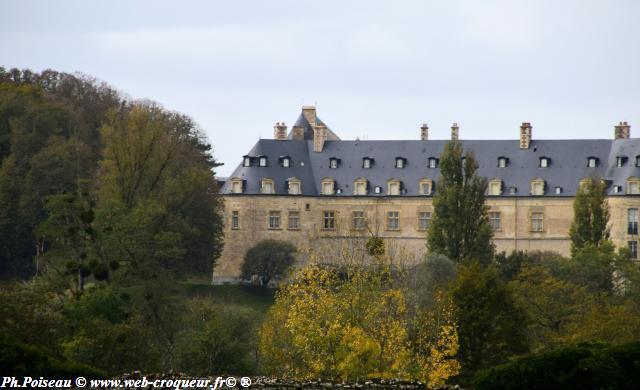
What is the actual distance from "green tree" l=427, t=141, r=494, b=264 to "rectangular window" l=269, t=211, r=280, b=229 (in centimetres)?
1278

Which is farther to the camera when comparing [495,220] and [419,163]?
[419,163]

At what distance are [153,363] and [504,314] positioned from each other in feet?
35.1

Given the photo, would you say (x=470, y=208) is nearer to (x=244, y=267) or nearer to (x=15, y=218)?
(x=244, y=267)

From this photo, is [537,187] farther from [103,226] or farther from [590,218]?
[103,226]

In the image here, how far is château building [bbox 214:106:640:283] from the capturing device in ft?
310

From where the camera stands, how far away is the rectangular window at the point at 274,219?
96438 mm

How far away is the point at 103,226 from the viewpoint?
69.2 metres

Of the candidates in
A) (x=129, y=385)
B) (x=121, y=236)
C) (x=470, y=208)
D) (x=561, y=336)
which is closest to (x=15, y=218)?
(x=121, y=236)

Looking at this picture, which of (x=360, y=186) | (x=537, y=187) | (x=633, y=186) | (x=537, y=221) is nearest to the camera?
(x=633, y=186)

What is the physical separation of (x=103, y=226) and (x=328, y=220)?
2852cm

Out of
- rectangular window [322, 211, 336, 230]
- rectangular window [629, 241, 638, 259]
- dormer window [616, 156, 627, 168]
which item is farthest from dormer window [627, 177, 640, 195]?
rectangular window [322, 211, 336, 230]

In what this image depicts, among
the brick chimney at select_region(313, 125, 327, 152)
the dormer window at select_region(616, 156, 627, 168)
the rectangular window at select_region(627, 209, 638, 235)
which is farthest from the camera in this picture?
the brick chimney at select_region(313, 125, 327, 152)

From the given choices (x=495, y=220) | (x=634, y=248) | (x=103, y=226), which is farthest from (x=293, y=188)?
(x=103, y=226)

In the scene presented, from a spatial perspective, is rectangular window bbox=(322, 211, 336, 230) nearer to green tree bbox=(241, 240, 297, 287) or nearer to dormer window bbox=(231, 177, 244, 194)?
green tree bbox=(241, 240, 297, 287)
